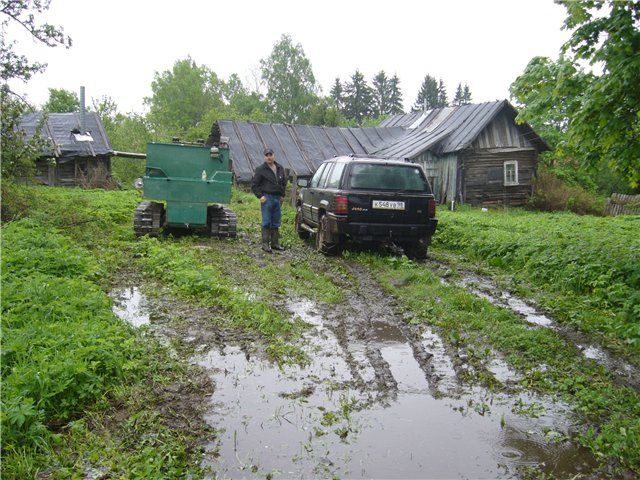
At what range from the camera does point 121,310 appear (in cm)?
609

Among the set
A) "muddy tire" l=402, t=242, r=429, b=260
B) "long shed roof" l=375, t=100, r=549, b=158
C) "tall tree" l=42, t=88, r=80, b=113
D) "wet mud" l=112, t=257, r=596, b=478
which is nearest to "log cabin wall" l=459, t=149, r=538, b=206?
"long shed roof" l=375, t=100, r=549, b=158

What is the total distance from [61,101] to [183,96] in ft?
53.1

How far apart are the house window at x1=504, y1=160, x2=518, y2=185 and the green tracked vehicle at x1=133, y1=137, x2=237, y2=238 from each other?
17.5 meters

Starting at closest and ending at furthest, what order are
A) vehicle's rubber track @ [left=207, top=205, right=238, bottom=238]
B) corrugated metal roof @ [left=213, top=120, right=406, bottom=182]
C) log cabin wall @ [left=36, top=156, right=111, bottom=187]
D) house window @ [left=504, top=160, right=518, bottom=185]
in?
vehicle's rubber track @ [left=207, top=205, right=238, bottom=238], house window @ [left=504, top=160, right=518, bottom=185], log cabin wall @ [left=36, top=156, right=111, bottom=187], corrugated metal roof @ [left=213, top=120, right=406, bottom=182]

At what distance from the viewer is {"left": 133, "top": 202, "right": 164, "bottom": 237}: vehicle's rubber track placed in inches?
441

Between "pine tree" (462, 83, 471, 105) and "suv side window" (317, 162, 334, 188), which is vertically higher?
"pine tree" (462, 83, 471, 105)

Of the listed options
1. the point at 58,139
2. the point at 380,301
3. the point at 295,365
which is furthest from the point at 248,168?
the point at 295,365

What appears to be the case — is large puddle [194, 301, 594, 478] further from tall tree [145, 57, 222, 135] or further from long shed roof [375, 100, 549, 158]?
tall tree [145, 57, 222, 135]

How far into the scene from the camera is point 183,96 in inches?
2603

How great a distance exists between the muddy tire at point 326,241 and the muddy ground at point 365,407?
361 centimetres

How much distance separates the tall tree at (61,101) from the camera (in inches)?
2064

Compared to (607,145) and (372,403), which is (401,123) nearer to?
(607,145)

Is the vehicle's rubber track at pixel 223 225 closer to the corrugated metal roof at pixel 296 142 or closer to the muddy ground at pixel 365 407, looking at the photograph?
the muddy ground at pixel 365 407

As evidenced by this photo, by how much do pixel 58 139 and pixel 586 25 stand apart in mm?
26486
